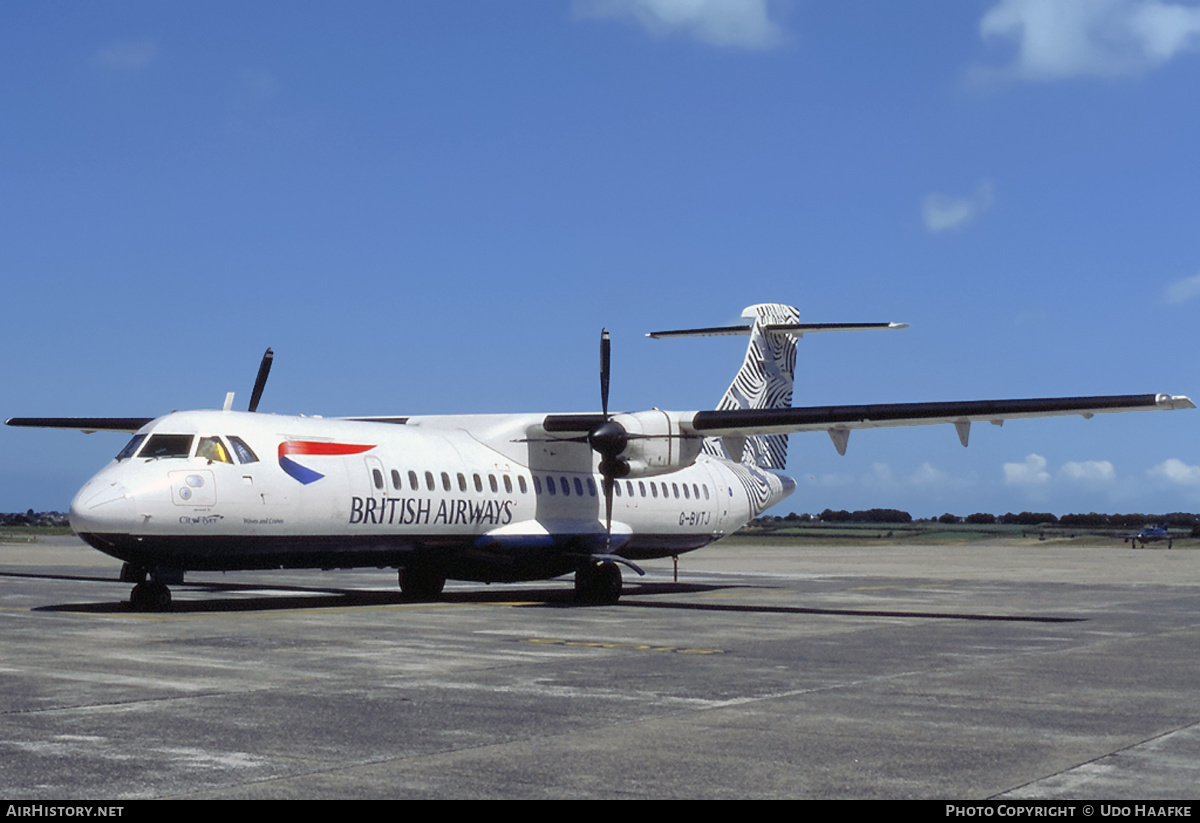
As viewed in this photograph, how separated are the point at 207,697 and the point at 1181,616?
16.6m

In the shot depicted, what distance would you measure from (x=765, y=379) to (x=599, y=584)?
30.6 ft

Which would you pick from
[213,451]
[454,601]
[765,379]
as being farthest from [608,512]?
[213,451]

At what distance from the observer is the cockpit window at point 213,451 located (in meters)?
19.3

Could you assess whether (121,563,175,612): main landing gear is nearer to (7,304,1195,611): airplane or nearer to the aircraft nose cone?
(7,304,1195,611): airplane

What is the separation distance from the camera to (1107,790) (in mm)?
6965

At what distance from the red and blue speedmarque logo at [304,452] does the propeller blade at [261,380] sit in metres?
3.76

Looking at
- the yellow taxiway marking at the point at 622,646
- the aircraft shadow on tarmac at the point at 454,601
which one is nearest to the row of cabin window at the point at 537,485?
the aircraft shadow on tarmac at the point at 454,601

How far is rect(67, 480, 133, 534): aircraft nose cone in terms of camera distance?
17641 mm

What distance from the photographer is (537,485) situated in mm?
25250

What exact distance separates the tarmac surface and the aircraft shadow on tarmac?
22cm

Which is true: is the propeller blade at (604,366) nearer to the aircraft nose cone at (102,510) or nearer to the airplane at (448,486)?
the airplane at (448,486)

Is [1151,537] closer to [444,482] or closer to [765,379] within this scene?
[765,379]
